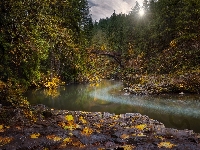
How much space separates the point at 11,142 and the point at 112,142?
2.31 meters

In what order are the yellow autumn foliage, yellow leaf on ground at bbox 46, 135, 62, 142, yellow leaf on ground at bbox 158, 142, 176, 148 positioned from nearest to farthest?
yellow leaf on ground at bbox 158, 142, 176, 148
yellow leaf on ground at bbox 46, 135, 62, 142
the yellow autumn foliage

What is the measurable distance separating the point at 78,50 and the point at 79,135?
2.28 meters

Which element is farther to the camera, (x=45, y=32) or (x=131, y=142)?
(x=131, y=142)

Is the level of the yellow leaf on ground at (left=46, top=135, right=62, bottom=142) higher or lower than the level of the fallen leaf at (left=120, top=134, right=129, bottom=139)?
higher

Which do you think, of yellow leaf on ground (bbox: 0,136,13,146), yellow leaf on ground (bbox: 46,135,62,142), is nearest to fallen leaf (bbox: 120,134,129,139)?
yellow leaf on ground (bbox: 46,135,62,142)

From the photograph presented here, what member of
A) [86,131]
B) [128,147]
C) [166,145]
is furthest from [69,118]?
[166,145]

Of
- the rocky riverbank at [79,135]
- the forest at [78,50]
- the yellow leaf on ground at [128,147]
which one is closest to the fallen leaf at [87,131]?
the rocky riverbank at [79,135]

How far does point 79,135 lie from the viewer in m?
6.33

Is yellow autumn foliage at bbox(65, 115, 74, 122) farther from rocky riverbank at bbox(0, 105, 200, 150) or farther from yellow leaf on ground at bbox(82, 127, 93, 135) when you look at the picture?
yellow leaf on ground at bbox(82, 127, 93, 135)

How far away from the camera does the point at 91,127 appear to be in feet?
24.1

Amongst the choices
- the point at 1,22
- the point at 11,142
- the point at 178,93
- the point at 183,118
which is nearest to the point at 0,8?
the point at 1,22

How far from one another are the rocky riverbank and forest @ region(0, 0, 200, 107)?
3.17 ft

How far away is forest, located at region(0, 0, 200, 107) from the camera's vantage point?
5.38 m

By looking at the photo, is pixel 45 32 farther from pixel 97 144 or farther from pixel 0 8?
pixel 97 144
